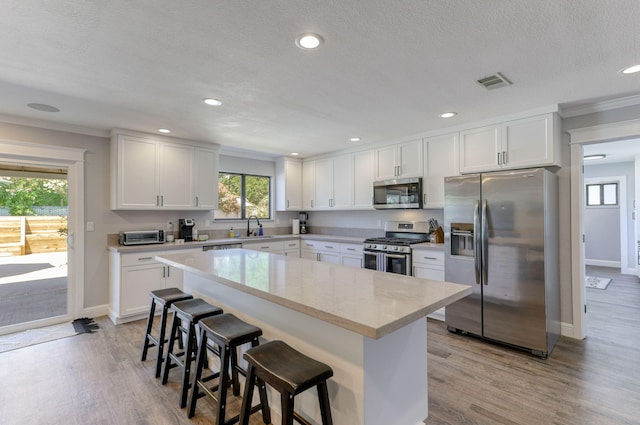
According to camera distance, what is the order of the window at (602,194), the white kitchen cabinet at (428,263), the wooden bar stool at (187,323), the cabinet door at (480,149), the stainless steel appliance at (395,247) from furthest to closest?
the window at (602,194)
the stainless steel appliance at (395,247)
the white kitchen cabinet at (428,263)
the cabinet door at (480,149)
the wooden bar stool at (187,323)

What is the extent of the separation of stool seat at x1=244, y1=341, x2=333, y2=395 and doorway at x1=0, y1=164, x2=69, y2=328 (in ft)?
12.3

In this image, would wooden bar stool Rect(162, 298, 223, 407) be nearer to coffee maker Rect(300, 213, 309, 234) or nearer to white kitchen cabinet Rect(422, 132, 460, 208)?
white kitchen cabinet Rect(422, 132, 460, 208)

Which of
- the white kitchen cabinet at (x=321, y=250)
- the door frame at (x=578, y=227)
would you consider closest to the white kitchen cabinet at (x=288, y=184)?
the white kitchen cabinet at (x=321, y=250)

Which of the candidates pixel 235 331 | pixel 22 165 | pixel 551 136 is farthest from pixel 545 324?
pixel 22 165

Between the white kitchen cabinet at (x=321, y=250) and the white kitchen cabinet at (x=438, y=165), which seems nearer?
the white kitchen cabinet at (x=438, y=165)

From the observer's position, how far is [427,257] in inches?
153

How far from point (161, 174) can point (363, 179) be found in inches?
119

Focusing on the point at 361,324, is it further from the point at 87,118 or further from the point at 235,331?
the point at 87,118

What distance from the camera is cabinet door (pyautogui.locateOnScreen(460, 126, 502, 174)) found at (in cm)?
357

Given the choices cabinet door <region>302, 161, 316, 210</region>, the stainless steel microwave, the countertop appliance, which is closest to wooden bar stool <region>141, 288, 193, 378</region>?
the countertop appliance

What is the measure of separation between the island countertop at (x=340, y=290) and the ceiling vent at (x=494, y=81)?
1770 mm

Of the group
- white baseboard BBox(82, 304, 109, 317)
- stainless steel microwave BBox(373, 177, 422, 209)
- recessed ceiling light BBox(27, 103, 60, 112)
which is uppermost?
recessed ceiling light BBox(27, 103, 60, 112)

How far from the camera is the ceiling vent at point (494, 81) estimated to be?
2500 millimetres

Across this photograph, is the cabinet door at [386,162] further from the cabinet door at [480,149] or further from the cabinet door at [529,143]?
the cabinet door at [529,143]
